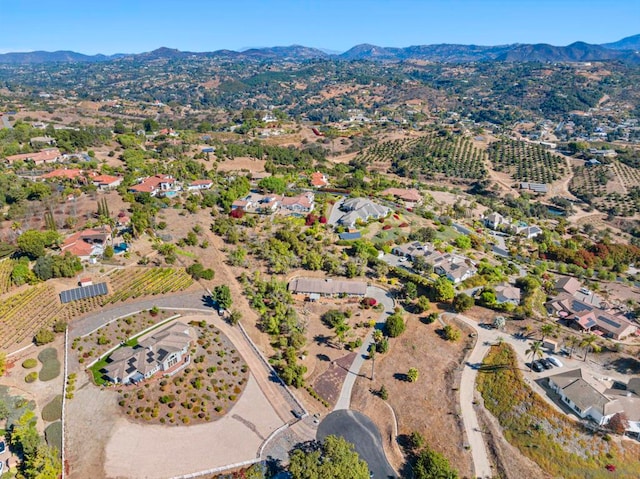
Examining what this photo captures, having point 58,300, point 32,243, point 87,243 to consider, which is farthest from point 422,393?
point 32,243

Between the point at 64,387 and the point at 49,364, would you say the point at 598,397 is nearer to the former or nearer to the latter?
the point at 64,387

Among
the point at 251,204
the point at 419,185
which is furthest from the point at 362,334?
the point at 419,185

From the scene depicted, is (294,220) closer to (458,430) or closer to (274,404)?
(274,404)

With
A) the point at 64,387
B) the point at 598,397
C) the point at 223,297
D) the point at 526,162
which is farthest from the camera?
the point at 526,162

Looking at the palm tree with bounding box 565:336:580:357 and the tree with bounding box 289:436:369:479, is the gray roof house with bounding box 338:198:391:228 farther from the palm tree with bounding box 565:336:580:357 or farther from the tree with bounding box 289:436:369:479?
the tree with bounding box 289:436:369:479

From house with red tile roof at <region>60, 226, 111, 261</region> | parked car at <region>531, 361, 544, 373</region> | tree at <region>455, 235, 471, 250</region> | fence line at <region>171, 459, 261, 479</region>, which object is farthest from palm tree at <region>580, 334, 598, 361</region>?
house with red tile roof at <region>60, 226, 111, 261</region>

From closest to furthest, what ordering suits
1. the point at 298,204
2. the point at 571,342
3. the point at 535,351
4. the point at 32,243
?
the point at 535,351, the point at 571,342, the point at 32,243, the point at 298,204

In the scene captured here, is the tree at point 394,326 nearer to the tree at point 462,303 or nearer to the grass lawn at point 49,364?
the tree at point 462,303
